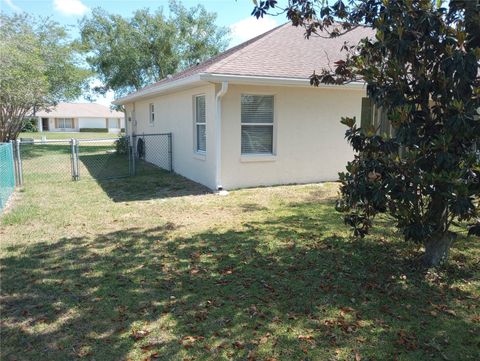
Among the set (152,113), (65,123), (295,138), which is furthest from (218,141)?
(65,123)

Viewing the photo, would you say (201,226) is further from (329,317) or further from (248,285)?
(329,317)

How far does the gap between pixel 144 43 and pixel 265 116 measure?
21.5 m

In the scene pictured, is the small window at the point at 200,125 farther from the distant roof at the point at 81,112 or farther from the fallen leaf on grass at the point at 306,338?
the distant roof at the point at 81,112

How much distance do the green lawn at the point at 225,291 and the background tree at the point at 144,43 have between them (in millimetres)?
23163

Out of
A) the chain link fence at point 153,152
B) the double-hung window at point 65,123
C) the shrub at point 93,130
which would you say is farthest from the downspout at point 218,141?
the double-hung window at point 65,123

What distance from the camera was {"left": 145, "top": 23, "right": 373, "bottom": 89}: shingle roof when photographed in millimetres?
9102

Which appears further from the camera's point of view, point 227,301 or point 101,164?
point 101,164

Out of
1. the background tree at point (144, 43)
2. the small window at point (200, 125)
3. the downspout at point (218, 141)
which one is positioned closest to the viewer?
the downspout at point (218, 141)

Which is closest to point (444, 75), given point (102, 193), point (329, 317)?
point (329, 317)

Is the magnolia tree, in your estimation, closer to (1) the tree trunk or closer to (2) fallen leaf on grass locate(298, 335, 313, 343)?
(1) the tree trunk

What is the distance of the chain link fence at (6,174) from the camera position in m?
8.14

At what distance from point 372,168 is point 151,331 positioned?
8.67 feet

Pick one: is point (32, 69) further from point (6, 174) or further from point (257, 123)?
point (257, 123)

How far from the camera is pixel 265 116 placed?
9.83 metres
